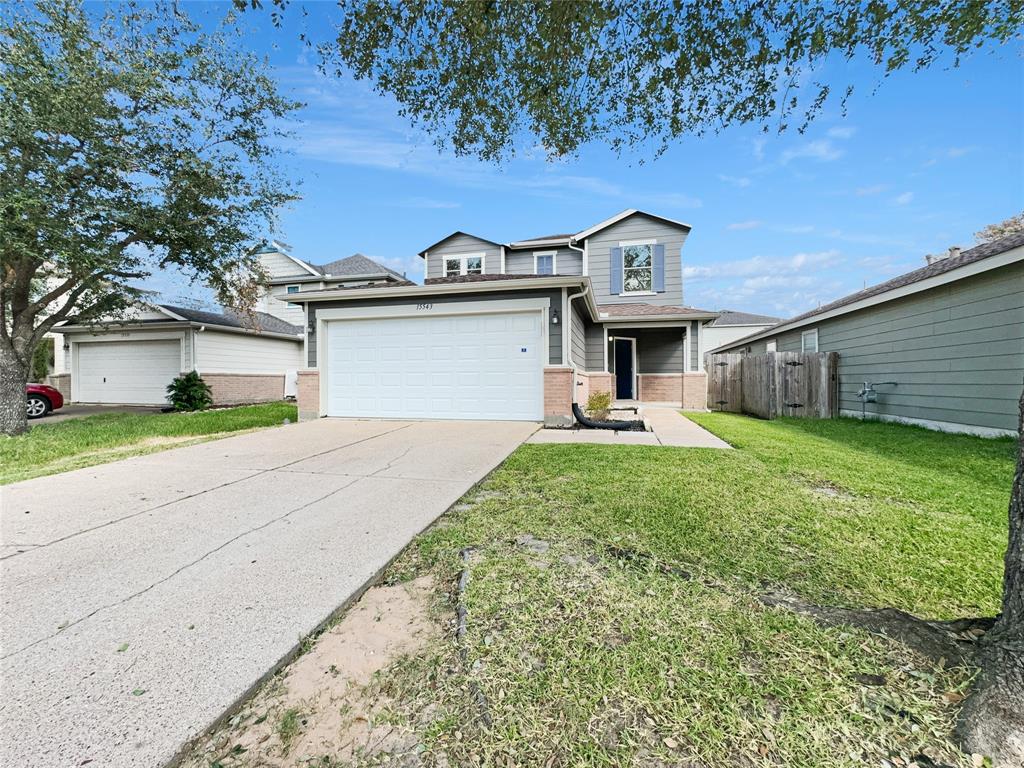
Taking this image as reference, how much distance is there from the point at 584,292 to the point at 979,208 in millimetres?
6242

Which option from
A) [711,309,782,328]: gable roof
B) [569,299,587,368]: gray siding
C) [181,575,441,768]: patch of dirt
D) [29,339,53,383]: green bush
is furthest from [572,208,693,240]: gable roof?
[29,339,53,383]: green bush

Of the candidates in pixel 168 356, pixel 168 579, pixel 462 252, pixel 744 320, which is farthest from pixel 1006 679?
pixel 744 320

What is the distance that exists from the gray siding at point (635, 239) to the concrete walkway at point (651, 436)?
21.5 ft

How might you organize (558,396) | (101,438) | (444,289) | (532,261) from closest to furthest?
(101,438) → (558,396) → (444,289) → (532,261)

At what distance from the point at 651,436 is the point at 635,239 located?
9.31m

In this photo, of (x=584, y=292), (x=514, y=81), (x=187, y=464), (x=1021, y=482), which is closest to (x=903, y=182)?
(x=584, y=292)

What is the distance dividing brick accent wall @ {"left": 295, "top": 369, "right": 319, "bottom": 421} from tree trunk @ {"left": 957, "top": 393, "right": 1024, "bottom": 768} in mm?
10250

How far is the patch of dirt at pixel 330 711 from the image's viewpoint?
141cm

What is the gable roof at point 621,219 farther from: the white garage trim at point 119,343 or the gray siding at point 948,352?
the white garage trim at point 119,343

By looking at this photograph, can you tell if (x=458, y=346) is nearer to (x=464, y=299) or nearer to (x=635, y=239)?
(x=464, y=299)

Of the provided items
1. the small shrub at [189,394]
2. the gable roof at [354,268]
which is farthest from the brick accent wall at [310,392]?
the gable roof at [354,268]

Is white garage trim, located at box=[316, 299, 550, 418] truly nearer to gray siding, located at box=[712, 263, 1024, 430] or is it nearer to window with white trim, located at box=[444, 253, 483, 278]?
gray siding, located at box=[712, 263, 1024, 430]

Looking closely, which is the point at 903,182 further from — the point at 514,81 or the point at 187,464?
the point at 187,464

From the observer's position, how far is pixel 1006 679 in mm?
1460
